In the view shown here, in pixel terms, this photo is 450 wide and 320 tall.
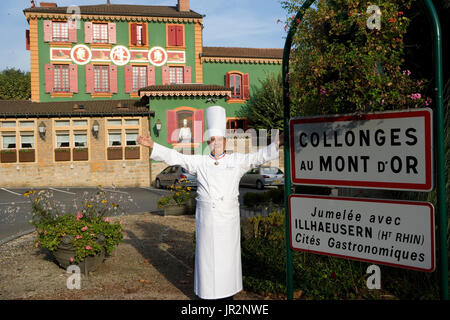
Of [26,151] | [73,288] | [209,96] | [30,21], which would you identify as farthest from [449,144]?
[30,21]

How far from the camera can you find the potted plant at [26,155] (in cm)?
2433

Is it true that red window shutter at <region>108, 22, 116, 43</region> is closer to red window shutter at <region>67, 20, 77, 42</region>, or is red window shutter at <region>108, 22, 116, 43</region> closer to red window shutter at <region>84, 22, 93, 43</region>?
red window shutter at <region>84, 22, 93, 43</region>

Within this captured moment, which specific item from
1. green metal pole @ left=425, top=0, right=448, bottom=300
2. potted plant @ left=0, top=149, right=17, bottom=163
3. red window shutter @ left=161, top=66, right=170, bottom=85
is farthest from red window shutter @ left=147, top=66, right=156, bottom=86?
green metal pole @ left=425, top=0, right=448, bottom=300

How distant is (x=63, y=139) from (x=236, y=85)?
43.2 feet

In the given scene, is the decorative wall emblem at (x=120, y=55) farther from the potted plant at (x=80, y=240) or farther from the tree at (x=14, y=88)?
the potted plant at (x=80, y=240)

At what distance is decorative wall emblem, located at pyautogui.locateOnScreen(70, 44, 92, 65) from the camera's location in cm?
2744

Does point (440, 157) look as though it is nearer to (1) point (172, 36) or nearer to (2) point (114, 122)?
(2) point (114, 122)

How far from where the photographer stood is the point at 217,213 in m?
4.20

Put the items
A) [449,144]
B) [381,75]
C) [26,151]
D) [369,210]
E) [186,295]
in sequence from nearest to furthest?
[369,210] → [381,75] → [449,144] → [186,295] → [26,151]

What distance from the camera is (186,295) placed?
482 centimetres

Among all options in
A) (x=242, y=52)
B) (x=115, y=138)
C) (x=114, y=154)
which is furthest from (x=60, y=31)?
(x=242, y=52)

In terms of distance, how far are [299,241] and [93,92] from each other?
2722 cm

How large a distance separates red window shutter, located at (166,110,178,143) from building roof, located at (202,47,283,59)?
6255mm

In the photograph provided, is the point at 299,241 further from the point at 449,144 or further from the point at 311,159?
the point at 449,144
